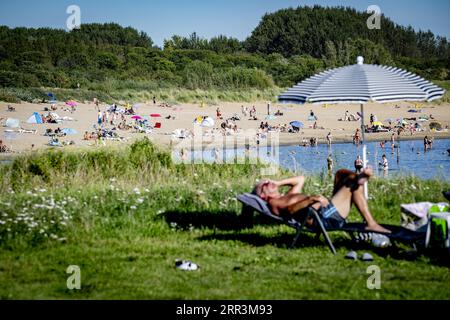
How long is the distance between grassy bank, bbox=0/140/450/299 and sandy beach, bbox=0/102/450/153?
41.7ft

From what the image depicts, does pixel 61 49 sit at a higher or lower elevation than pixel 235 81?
higher

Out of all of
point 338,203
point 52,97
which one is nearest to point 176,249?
point 338,203

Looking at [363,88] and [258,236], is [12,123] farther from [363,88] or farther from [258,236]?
[363,88]

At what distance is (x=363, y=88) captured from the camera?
7.62 metres

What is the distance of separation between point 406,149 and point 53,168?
677 inches

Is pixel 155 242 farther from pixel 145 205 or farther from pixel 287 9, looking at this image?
pixel 287 9

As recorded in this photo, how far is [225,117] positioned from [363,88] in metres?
24.1

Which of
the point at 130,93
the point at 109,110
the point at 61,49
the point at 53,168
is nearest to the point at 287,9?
the point at 61,49

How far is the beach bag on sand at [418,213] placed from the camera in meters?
6.73

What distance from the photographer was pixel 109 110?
102 ft

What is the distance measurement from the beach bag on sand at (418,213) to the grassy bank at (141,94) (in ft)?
88.2

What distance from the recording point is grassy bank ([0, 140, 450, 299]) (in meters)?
5.40

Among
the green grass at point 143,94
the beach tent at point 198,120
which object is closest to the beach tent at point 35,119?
the green grass at point 143,94

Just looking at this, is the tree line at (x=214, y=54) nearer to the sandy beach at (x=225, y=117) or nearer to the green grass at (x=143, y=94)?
the green grass at (x=143, y=94)
